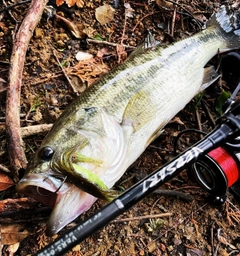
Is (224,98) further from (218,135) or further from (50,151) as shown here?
(50,151)

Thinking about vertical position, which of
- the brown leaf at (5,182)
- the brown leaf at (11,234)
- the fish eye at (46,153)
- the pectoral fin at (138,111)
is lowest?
the brown leaf at (11,234)

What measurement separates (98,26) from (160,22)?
625 mm

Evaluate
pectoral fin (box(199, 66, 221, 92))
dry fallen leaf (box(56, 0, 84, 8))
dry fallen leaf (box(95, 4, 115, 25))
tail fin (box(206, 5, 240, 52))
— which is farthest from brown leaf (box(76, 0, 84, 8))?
pectoral fin (box(199, 66, 221, 92))

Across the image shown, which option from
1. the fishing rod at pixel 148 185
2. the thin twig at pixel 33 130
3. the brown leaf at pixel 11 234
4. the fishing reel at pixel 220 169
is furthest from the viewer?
the thin twig at pixel 33 130

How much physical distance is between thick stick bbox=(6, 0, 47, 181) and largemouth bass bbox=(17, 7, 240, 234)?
385 mm

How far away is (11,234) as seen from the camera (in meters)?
3.03

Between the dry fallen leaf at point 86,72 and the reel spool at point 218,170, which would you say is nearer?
the reel spool at point 218,170

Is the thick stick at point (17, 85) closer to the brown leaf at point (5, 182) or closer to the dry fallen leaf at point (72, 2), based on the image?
the brown leaf at point (5, 182)

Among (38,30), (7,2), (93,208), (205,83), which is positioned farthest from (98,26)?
(93,208)

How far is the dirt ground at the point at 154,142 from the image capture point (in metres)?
3.21

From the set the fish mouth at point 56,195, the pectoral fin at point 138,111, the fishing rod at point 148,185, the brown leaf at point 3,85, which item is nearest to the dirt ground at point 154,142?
the brown leaf at point 3,85

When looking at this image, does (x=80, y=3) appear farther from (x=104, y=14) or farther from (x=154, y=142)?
(x=154, y=142)

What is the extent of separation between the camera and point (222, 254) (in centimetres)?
326

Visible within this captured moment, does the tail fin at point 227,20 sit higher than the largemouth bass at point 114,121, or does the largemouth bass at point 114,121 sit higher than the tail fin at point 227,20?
the tail fin at point 227,20
